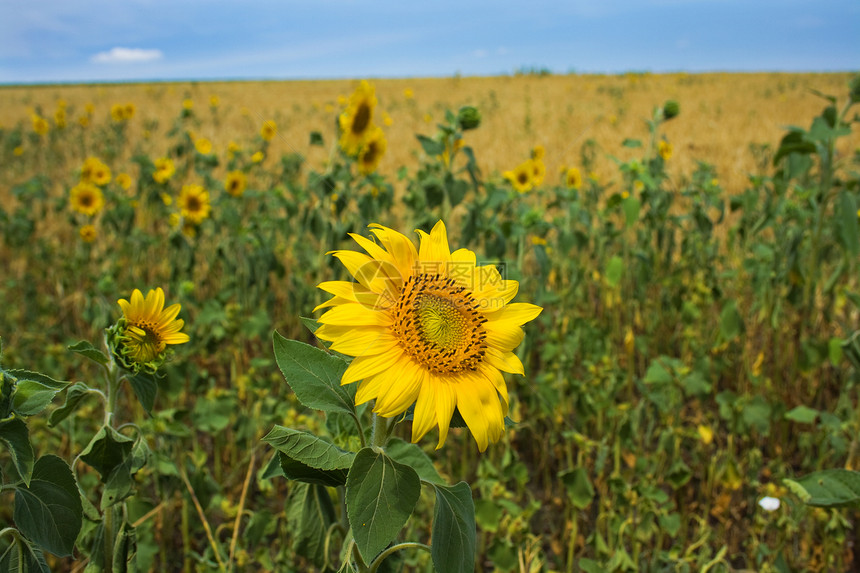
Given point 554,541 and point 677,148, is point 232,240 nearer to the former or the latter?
point 554,541

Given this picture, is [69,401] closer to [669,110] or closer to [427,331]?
Result: [427,331]

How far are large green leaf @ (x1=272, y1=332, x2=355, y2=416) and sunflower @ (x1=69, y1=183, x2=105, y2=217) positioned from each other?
13.6 feet

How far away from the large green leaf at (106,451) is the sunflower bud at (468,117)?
1.96 m

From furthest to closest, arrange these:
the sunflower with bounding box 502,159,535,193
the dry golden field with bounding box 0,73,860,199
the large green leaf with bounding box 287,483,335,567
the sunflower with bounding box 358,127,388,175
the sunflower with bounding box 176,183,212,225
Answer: the dry golden field with bounding box 0,73,860,199 → the sunflower with bounding box 176,183,212,225 → the sunflower with bounding box 502,159,535,193 → the sunflower with bounding box 358,127,388,175 → the large green leaf with bounding box 287,483,335,567

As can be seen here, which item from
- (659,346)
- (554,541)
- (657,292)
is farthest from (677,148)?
(554,541)

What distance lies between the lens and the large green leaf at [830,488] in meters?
1.14

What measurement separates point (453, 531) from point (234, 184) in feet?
12.9

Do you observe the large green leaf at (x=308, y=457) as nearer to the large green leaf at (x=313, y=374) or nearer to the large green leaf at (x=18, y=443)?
the large green leaf at (x=313, y=374)

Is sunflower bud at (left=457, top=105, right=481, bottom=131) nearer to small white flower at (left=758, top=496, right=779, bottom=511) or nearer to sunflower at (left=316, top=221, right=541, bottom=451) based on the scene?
sunflower at (left=316, top=221, right=541, bottom=451)

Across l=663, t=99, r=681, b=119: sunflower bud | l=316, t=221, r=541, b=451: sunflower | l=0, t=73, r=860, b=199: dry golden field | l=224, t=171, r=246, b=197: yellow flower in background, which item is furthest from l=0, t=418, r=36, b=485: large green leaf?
l=663, t=99, r=681, b=119: sunflower bud

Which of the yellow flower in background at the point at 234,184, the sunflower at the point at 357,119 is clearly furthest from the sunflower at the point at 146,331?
the yellow flower in background at the point at 234,184

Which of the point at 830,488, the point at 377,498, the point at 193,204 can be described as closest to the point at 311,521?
the point at 377,498

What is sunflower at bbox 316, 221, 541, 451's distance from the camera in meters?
0.91

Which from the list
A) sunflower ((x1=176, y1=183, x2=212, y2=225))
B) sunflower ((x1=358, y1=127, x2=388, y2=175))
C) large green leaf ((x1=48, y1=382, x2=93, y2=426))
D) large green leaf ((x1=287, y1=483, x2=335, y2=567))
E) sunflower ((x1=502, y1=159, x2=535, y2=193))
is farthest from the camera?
sunflower ((x1=176, y1=183, x2=212, y2=225))
